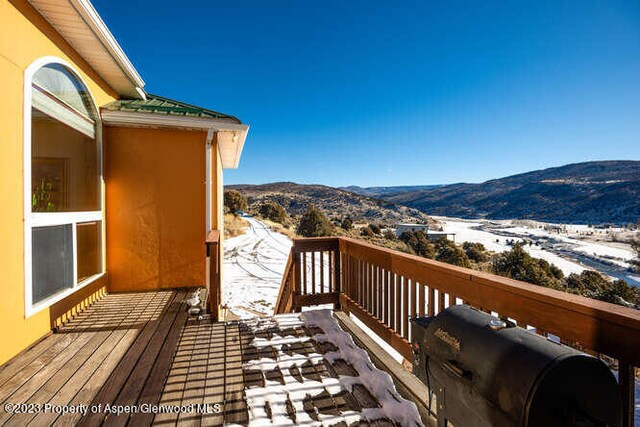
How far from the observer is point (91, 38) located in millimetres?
3338

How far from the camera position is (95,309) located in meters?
3.62

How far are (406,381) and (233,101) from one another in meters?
16.1

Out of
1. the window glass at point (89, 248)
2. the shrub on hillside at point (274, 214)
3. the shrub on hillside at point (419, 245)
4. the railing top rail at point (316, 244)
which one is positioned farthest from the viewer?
the shrub on hillside at point (274, 214)

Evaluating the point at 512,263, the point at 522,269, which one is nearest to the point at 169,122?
the point at 522,269

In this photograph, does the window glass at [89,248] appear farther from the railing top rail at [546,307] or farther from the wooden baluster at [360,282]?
the railing top rail at [546,307]

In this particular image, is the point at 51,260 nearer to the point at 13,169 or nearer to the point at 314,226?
the point at 13,169

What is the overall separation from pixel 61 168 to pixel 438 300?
435cm

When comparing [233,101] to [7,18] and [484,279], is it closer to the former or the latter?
[7,18]

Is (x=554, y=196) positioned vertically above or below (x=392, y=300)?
above

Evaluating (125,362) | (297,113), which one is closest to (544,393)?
(125,362)

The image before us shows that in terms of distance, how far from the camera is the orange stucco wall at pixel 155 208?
4.28m

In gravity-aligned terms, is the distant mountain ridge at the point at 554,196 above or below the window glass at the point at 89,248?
above

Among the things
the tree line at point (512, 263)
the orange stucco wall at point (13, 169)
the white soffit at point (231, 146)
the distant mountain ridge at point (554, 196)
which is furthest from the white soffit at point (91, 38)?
the distant mountain ridge at point (554, 196)

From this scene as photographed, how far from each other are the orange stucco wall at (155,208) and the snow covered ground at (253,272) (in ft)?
7.65
